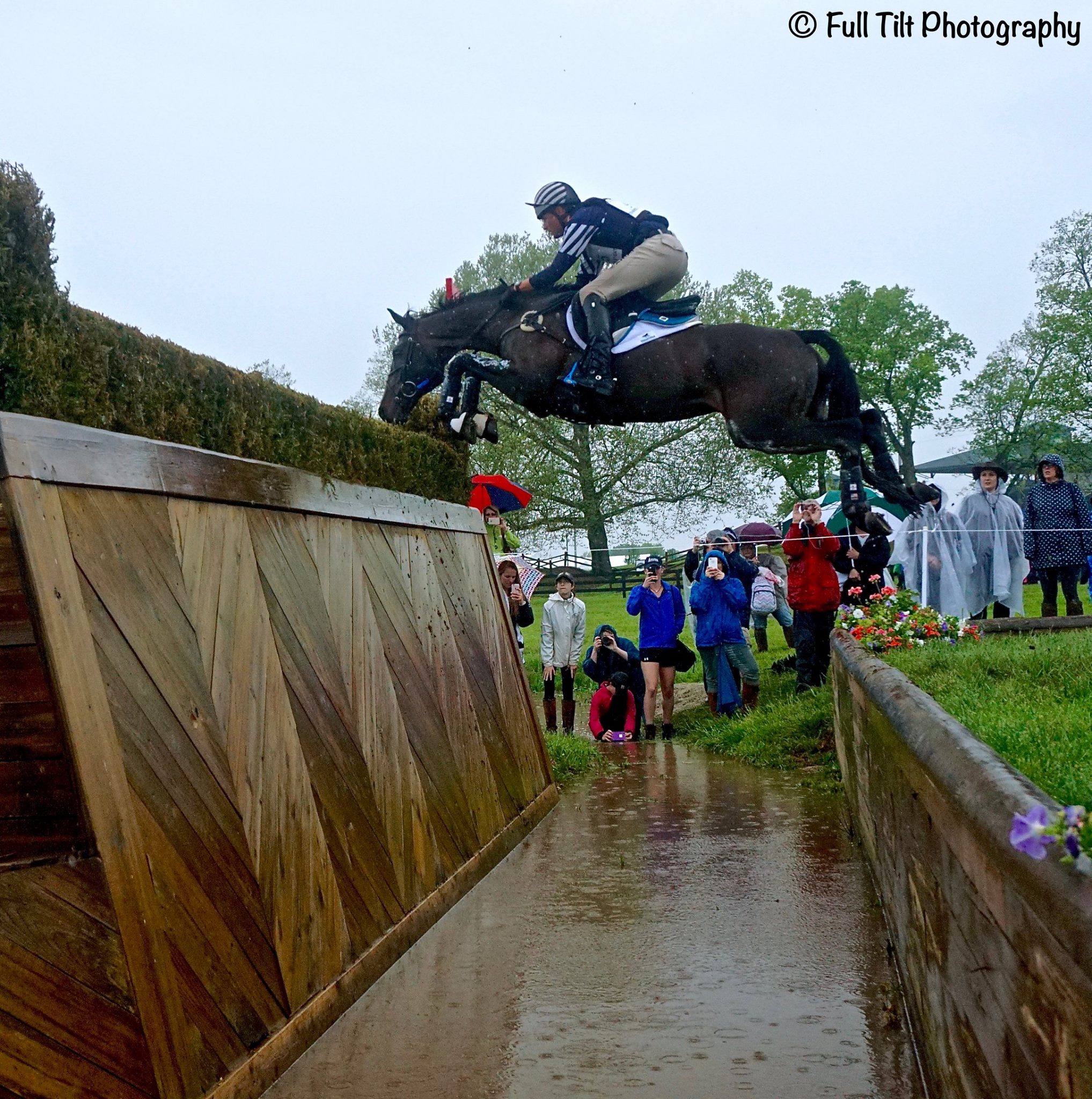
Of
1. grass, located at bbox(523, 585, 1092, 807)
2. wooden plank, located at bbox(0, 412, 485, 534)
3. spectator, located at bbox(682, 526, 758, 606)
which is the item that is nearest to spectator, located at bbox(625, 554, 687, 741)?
grass, located at bbox(523, 585, 1092, 807)

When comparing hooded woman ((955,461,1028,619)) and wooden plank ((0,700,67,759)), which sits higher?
hooded woman ((955,461,1028,619))

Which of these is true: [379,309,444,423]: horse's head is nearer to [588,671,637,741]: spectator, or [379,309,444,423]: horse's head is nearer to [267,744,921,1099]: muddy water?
[267,744,921,1099]: muddy water

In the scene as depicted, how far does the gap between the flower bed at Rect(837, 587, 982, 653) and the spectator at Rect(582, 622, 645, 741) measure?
2960 millimetres

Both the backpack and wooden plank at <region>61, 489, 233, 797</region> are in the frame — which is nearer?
wooden plank at <region>61, 489, 233, 797</region>

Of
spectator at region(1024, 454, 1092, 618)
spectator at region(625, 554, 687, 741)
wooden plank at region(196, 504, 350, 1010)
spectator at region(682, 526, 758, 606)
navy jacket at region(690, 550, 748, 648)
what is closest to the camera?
wooden plank at region(196, 504, 350, 1010)

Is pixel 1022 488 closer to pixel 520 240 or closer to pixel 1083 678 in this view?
pixel 520 240

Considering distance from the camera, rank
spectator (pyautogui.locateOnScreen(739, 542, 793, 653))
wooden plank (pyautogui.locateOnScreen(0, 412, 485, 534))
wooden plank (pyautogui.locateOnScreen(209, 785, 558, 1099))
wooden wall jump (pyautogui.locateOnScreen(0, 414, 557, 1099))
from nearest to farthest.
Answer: wooden wall jump (pyautogui.locateOnScreen(0, 414, 557, 1099)) → wooden plank (pyautogui.locateOnScreen(0, 412, 485, 534)) → wooden plank (pyautogui.locateOnScreen(209, 785, 558, 1099)) → spectator (pyautogui.locateOnScreen(739, 542, 793, 653))

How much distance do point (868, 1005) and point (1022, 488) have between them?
43.7m

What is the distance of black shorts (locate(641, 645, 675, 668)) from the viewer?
12.6 metres

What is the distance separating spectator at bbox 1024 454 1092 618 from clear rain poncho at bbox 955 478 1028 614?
266 millimetres

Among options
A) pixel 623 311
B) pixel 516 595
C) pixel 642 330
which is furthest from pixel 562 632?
pixel 642 330

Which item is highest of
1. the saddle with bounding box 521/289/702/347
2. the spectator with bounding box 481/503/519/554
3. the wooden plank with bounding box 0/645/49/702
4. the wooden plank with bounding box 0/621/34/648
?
the saddle with bounding box 521/289/702/347

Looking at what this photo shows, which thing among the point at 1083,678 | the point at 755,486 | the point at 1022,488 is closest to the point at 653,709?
the point at 1083,678

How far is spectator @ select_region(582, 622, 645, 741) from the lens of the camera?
12.8 meters
